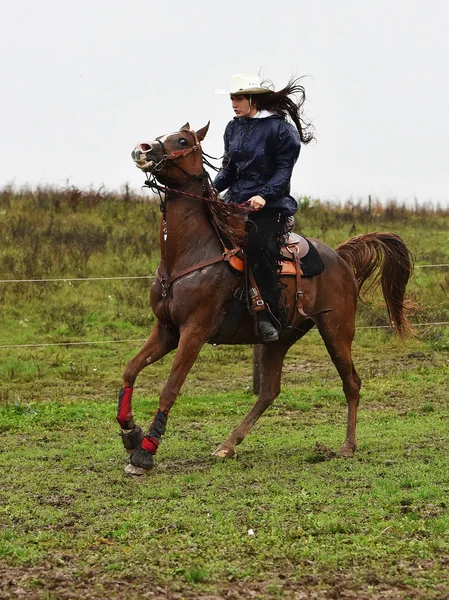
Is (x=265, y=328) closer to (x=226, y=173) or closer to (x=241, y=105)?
(x=226, y=173)

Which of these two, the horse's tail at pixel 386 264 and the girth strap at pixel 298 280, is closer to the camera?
the girth strap at pixel 298 280

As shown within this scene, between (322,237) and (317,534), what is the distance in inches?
650

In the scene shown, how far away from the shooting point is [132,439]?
8477 millimetres

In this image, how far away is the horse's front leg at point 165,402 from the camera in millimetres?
8125

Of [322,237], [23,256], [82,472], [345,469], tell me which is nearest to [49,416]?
[82,472]

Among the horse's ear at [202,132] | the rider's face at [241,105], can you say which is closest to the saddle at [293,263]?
the horse's ear at [202,132]

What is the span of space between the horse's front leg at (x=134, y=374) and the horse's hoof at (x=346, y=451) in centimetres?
185

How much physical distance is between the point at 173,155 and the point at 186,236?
685 mm

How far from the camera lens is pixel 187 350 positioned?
8344 millimetres

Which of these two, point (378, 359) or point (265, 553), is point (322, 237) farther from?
point (265, 553)

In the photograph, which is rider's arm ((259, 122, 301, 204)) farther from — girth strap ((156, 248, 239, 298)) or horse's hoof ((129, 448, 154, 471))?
horse's hoof ((129, 448, 154, 471))

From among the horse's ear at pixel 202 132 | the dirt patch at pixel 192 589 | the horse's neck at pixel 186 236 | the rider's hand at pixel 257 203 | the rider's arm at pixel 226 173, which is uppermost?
the horse's ear at pixel 202 132

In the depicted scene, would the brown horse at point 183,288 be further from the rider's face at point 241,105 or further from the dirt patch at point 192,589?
the dirt patch at point 192,589

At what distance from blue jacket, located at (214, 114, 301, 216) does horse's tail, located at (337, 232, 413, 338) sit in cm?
154
